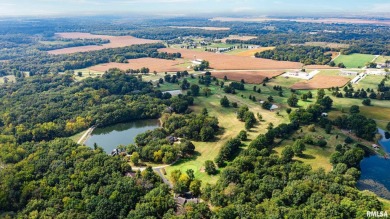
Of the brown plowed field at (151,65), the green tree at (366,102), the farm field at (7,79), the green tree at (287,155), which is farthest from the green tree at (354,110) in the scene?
the farm field at (7,79)

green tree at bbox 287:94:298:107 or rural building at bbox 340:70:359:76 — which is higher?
rural building at bbox 340:70:359:76

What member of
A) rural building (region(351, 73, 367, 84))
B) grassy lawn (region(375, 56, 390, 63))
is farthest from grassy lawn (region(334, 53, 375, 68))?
rural building (region(351, 73, 367, 84))

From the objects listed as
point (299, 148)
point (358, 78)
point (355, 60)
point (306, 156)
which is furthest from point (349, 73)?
point (299, 148)

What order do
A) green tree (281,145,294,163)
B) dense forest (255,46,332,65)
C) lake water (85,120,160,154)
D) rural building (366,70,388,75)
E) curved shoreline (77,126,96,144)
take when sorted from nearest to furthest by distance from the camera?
green tree (281,145,294,163) < curved shoreline (77,126,96,144) < lake water (85,120,160,154) < rural building (366,70,388,75) < dense forest (255,46,332,65)

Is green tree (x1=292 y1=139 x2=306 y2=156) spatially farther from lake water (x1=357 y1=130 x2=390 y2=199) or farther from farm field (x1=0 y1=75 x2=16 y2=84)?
farm field (x1=0 y1=75 x2=16 y2=84)

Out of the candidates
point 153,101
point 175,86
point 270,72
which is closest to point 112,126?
point 153,101

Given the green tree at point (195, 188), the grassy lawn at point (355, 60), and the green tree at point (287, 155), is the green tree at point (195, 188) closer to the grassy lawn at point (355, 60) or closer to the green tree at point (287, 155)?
the green tree at point (287, 155)

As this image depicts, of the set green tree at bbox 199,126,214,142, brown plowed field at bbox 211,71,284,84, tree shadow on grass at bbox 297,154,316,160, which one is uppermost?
brown plowed field at bbox 211,71,284,84
